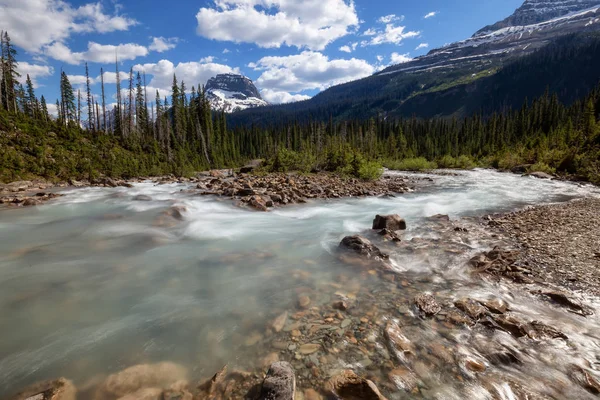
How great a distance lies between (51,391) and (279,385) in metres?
2.35

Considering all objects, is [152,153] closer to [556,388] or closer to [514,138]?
[556,388]

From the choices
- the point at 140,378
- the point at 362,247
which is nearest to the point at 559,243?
the point at 362,247

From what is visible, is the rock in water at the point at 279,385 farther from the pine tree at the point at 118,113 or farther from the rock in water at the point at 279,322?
the pine tree at the point at 118,113

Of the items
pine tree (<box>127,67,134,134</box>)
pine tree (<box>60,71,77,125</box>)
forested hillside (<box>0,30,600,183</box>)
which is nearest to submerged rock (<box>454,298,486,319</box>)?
forested hillside (<box>0,30,600,183</box>)

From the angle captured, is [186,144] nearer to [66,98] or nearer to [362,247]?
[66,98]

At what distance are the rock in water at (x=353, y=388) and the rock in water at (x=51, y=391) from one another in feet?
8.75

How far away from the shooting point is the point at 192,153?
→ 2041 inches

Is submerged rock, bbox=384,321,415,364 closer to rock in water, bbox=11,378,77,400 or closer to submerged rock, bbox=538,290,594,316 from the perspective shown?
submerged rock, bbox=538,290,594,316

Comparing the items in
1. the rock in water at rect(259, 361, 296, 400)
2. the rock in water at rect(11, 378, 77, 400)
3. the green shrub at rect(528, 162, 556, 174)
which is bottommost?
the rock in water at rect(11, 378, 77, 400)

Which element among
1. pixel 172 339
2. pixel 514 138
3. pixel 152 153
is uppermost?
pixel 514 138

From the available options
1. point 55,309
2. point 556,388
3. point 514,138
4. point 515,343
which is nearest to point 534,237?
point 515,343

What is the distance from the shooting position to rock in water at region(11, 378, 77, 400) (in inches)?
109

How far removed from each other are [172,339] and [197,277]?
2.02 metres

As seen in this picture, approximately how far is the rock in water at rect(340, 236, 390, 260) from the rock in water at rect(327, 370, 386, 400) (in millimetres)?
3693
